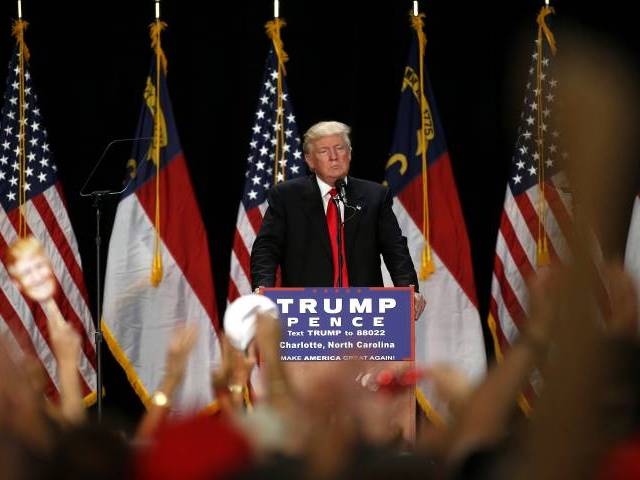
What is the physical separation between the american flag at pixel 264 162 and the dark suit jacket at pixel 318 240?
5.97 feet

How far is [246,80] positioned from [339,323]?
11.4 feet

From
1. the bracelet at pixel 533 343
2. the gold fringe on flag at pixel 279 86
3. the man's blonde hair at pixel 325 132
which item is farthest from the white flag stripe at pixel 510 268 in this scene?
the bracelet at pixel 533 343

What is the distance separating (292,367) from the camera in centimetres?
430

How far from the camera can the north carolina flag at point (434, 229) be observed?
700 cm

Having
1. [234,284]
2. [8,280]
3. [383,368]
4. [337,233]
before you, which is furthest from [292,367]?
[8,280]

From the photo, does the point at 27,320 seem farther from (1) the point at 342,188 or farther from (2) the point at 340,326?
(2) the point at 340,326

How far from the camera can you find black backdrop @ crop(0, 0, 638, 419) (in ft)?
24.1

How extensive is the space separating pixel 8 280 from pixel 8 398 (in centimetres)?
579

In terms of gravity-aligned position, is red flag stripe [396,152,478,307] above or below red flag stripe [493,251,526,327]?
above

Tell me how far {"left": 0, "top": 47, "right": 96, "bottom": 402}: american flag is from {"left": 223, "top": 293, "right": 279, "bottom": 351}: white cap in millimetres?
4635

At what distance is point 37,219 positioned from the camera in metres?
6.91

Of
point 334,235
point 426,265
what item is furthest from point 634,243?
point 334,235

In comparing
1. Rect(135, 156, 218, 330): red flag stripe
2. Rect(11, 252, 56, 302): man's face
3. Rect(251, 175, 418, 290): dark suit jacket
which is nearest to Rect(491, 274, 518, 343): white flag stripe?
Rect(135, 156, 218, 330): red flag stripe

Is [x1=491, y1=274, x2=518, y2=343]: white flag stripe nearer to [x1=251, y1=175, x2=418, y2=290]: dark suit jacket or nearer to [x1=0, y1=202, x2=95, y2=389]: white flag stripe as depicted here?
[x1=251, y1=175, x2=418, y2=290]: dark suit jacket
